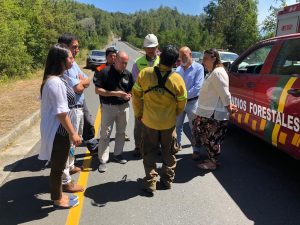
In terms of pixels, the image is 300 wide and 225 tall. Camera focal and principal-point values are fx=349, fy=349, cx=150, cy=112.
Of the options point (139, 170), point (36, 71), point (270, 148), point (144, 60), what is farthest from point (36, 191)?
point (36, 71)

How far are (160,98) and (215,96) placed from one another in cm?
106

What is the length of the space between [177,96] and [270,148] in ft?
9.05

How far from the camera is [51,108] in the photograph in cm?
358

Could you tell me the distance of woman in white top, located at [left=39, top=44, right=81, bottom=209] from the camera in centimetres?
350

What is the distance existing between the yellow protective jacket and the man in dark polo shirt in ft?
2.43

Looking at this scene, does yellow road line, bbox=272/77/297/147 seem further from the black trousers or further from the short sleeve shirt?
the black trousers

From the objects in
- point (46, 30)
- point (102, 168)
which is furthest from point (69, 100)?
point (46, 30)

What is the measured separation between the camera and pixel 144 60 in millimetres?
5496

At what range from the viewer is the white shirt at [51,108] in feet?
11.4

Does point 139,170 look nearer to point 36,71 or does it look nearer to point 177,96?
point 177,96

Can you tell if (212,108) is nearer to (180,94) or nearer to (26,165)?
(180,94)

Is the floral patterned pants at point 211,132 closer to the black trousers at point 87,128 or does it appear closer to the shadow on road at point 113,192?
the shadow on road at point 113,192

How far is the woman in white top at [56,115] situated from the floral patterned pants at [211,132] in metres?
2.18

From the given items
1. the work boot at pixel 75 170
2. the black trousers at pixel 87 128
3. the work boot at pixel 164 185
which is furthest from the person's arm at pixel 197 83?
the work boot at pixel 75 170
